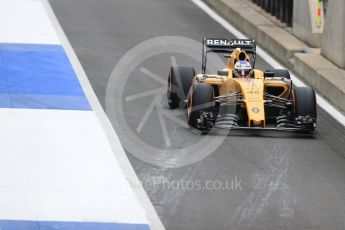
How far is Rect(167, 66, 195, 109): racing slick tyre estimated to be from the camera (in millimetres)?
18141

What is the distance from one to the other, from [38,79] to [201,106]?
14.8ft

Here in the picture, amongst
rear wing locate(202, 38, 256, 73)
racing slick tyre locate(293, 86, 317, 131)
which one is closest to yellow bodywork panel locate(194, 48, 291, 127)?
rear wing locate(202, 38, 256, 73)

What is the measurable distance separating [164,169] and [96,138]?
171cm

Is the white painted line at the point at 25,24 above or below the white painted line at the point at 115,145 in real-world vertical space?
below

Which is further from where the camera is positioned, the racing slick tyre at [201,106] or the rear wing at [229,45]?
the rear wing at [229,45]

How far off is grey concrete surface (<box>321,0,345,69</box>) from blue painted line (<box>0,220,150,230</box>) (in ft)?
32.3

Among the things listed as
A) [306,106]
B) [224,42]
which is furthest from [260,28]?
[306,106]

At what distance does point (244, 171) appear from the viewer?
48.3 feet

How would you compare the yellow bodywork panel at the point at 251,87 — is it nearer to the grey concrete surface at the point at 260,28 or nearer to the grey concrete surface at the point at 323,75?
the grey concrete surface at the point at 323,75

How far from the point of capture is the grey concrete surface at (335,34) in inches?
830

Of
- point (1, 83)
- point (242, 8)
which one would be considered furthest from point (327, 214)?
point (242, 8)

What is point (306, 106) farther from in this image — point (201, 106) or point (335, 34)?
point (335, 34)

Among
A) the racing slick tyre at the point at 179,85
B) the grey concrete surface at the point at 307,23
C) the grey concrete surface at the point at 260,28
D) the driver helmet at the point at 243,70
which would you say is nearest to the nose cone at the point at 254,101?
the driver helmet at the point at 243,70

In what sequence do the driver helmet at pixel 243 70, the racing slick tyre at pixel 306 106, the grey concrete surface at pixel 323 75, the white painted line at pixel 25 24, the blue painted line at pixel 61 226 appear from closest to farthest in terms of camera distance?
the blue painted line at pixel 61 226, the racing slick tyre at pixel 306 106, the driver helmet at pixel 243 70, the grey concrete surface at pixel 323 75, the white painted line at pixel 25 24
